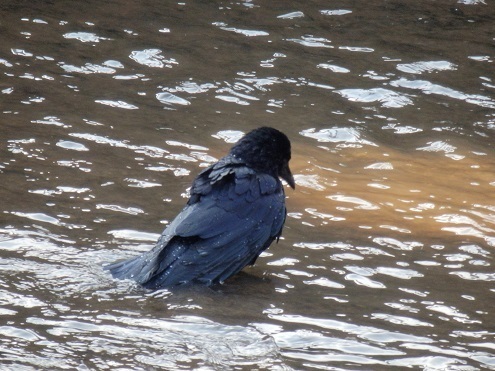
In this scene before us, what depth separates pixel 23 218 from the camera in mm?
6730

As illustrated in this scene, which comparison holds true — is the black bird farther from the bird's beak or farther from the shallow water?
the bird's beak

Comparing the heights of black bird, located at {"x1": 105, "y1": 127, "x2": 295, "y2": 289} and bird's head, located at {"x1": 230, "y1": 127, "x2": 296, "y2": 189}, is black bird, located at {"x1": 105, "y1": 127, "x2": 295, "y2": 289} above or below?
below

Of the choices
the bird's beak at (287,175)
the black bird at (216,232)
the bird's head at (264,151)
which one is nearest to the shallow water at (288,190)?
the black bird at (216,232)

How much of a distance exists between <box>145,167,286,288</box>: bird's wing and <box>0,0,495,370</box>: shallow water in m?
0.15

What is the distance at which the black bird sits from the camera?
6031 millimetres

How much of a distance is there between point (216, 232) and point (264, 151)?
47.5 inches

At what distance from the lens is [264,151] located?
7.25 meters

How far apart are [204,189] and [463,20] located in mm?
7073

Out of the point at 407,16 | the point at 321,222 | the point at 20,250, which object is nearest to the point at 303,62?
the point at 407,16

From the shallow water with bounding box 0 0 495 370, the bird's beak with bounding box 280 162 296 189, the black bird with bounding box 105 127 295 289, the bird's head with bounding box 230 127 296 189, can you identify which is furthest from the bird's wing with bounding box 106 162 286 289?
the bird's beak with bounding box 280 162 296 189

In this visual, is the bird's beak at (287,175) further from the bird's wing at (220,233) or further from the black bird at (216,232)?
the bird's wing at (220,233)

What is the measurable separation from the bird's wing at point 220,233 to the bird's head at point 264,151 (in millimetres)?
439

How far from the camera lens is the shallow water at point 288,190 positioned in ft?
17.6

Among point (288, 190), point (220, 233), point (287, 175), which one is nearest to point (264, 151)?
point (287, 175)
